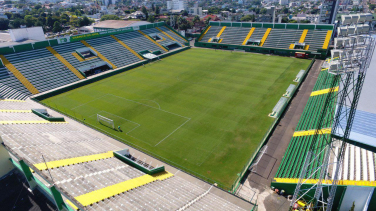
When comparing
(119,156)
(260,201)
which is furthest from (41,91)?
(260,201)

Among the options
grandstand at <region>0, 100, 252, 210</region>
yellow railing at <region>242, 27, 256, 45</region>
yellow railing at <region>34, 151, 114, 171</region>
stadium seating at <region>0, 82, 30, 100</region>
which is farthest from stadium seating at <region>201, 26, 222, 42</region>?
yellow railing at <region>34, 151, 114, 171</region>

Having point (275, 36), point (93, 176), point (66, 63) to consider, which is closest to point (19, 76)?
point (66, 63)

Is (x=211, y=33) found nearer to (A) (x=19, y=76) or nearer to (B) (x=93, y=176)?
(A) (x=19, y=76)

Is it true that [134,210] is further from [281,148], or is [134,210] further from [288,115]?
[288,115]

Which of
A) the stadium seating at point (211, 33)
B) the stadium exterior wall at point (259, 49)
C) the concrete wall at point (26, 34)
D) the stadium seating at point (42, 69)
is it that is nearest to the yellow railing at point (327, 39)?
the stadium exterior wall at point (259, 49)

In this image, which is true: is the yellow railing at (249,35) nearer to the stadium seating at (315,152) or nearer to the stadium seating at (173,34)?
the stadium seating at (173,34)
